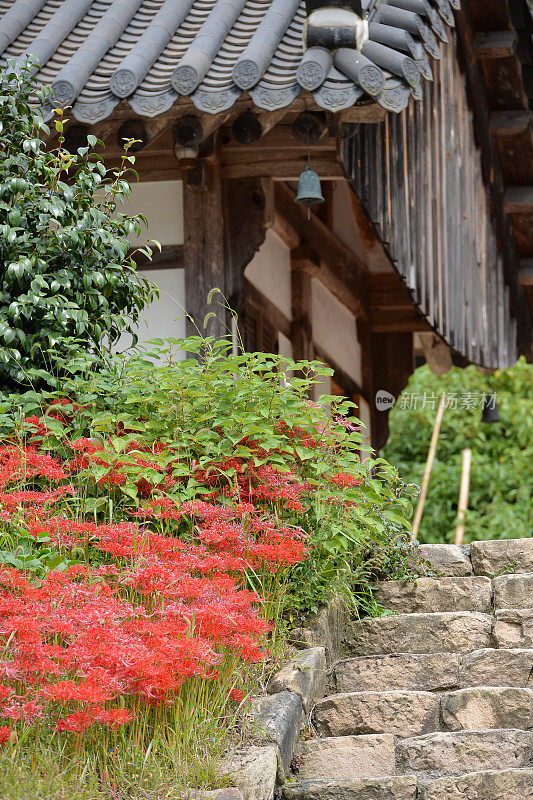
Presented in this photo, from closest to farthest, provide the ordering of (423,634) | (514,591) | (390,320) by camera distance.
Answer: (423,634) < (514,591) < (390,320)

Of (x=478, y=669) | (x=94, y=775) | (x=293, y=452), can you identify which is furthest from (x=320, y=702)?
(x=94, y=775)

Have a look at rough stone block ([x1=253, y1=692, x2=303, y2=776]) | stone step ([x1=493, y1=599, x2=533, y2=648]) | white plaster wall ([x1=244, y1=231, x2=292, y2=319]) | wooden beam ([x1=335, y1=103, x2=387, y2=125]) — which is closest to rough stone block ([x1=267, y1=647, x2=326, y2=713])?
rough stone block ([x1=253, y1=692, x2=303, y2=776])

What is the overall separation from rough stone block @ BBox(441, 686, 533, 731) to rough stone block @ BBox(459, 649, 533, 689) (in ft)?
1.02

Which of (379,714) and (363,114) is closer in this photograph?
(379,714)

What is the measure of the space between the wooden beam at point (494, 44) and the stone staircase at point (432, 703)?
18.2 ft

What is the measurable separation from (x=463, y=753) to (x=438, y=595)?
149 cm

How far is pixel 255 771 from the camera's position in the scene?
114 inches

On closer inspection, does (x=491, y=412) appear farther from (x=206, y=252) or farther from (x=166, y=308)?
(x=206, y=252)

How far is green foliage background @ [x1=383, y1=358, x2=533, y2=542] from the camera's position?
39.7 ft

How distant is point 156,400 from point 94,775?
188cm

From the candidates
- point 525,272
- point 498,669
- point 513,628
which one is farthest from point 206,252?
point 525,272

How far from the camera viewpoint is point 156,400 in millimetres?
4320

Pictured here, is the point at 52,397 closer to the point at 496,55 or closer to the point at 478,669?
the point at 478,669

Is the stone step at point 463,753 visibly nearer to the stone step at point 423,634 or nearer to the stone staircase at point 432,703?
the stone staircase at point 432,703
